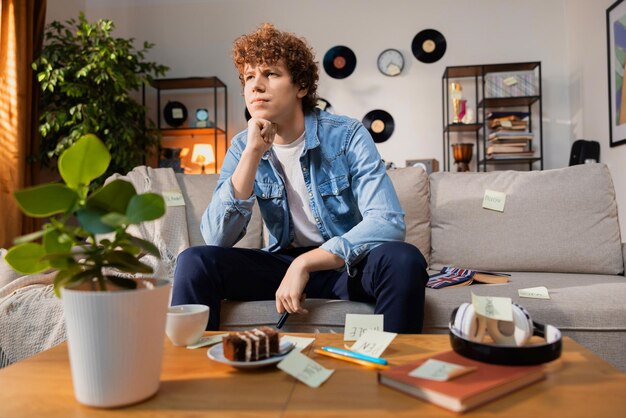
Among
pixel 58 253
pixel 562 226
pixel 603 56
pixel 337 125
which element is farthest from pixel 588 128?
pixel 58 253

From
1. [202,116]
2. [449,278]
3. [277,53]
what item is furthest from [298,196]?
[202,116]

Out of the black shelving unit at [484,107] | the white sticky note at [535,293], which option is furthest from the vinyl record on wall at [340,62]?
the white sticky note at [535,293]

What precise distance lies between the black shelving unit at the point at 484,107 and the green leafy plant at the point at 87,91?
2.45 meters

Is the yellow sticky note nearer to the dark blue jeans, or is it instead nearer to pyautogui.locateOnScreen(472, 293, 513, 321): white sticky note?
the dark blue jeans

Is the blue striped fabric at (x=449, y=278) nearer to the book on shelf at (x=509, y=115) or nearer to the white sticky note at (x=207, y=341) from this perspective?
the white sticky note at (x=207, y=341)

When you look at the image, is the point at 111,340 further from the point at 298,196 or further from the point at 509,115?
the point at 509,115

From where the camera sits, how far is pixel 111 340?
65cm

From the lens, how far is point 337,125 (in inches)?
64.4

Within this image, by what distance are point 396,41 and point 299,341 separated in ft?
13.0

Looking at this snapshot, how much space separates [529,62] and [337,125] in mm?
3090

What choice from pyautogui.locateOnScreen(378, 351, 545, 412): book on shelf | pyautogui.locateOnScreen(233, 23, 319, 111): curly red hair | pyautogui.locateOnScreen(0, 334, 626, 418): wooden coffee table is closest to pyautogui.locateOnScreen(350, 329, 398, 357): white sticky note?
pyautogui.locateOnScreen(0, 334, 626, 418): wooden coffee table

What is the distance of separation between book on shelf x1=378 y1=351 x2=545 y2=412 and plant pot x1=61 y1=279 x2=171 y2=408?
1.08 ft

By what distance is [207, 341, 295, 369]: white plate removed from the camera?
794 mm

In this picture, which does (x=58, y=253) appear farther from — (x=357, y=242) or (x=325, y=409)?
(x=357, y=242)
